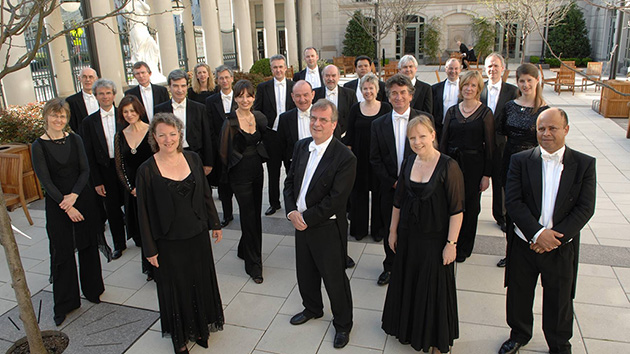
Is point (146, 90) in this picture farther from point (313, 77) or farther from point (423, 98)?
point (423, 98)

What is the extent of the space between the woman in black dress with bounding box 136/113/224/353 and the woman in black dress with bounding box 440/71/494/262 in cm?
274

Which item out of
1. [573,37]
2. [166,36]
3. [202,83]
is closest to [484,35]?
[573,37]

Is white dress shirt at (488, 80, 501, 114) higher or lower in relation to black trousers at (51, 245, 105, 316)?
higher

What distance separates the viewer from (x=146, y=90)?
6227 mm

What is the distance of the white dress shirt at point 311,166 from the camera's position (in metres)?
3.71

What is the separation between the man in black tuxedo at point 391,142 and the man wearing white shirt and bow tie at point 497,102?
126 centimetres

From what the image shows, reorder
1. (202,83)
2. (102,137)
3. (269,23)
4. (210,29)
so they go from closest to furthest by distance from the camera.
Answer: (102,137), (202,83), (210,29), (269,23)

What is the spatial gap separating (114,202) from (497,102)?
190 inches

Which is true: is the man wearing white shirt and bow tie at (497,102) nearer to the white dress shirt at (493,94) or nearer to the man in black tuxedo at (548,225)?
the white dress shirt at (493,94)

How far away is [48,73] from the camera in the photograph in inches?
573

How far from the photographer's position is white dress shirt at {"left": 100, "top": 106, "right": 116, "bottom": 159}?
5441 mm

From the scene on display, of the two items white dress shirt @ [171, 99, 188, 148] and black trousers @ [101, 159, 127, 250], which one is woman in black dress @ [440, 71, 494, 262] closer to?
white dress shirt @ [171, 99, 188, 148]

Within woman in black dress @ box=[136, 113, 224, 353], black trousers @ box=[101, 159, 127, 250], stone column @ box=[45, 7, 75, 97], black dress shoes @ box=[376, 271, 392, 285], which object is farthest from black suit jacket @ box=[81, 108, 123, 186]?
stone column @ box=[45, 7, 75, 97]

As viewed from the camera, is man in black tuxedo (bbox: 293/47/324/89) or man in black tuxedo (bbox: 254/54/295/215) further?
man in black tuxedo (bbox: 293/47/324/89)
